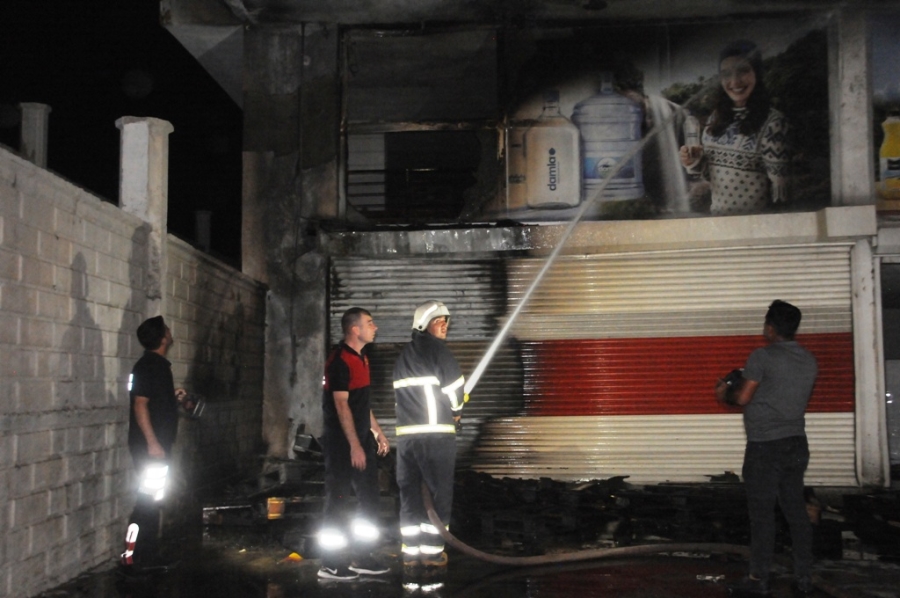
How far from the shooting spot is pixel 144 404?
6.08m

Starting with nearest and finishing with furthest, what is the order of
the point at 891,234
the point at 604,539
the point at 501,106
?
1. the point at 604,539
2. the point at 891,234
3. the point at 501,106

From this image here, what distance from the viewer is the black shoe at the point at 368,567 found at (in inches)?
244

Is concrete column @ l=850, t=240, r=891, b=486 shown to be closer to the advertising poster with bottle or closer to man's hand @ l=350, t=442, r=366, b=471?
the advertising poster with bottle

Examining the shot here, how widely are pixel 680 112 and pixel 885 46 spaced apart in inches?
107

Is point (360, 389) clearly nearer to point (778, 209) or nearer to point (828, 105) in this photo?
point (778, 209)

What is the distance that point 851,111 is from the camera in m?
10.9

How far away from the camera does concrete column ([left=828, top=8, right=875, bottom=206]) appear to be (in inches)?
426

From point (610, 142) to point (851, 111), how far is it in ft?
9.97

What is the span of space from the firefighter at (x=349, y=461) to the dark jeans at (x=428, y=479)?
23 centimetres

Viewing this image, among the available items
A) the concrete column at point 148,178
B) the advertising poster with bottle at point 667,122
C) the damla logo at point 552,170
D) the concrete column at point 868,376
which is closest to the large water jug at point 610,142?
the advertising poster with bottle at point 667,122

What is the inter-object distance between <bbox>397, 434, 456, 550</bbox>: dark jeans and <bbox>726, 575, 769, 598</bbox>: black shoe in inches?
79.4

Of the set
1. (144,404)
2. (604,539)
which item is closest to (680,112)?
(604,539)

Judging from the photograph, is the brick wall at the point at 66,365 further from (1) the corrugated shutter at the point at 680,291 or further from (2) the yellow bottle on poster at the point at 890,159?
(2) the yellow bottle on poster at the point at 890,159

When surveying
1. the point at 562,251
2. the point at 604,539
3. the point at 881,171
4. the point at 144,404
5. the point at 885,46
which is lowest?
the point at 604,539
